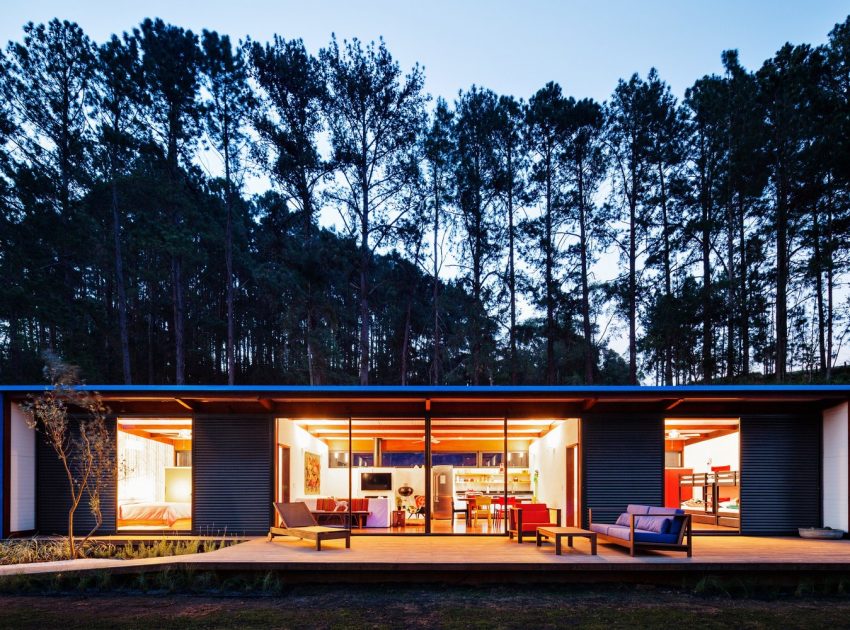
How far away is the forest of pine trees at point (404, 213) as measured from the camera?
21.0 metres

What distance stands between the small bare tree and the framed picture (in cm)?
401

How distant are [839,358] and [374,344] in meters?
17.3

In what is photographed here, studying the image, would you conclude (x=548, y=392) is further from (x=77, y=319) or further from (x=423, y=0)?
(x=77, y=319)

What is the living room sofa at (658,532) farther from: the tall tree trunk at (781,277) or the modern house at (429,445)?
the tall tree trunk at (781,277)

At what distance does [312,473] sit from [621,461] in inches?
264

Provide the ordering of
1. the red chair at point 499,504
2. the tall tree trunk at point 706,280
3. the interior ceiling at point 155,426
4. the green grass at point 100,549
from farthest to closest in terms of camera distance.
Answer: the tall tree trunk at point 706,280 → the red chair at point 499,504 → the interior ceiling at point 155,426 → the green grass at point 100,549

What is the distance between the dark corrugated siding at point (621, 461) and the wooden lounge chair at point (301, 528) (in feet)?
14.4

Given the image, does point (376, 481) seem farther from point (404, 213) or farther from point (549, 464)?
point (404, 213)

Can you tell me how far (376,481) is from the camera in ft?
48.6

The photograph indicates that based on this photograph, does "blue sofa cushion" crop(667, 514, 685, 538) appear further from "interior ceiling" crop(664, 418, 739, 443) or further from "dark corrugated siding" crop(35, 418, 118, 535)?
"dark corrugated siding" crop(35, 418, 118, 535)

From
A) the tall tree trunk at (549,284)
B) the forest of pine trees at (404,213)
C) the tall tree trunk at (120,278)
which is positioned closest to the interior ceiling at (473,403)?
the forest of pine trees at (404,213)

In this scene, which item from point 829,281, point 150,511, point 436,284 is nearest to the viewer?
point 150,511

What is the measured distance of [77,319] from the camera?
21.9 meters

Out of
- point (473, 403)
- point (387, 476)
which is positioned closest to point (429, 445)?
point (473, 403)
